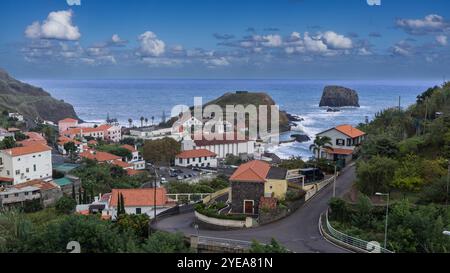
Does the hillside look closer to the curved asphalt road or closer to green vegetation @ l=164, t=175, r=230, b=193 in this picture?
green vegetation @ l=164, t=175, r=230, b=193

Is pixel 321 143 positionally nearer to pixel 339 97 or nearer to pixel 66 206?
pixel 66 206

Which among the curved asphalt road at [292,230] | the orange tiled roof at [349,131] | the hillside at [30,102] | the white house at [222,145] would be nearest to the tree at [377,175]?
the curved asphalt road at [292,230]

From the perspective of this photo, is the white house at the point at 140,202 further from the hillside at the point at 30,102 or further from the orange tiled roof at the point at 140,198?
the hillside at the point at 30,102

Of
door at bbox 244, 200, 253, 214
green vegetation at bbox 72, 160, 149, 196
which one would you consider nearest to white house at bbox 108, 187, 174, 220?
door at bbox 244, 200, 253, 214
